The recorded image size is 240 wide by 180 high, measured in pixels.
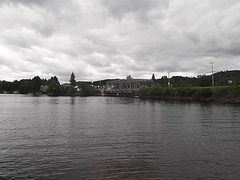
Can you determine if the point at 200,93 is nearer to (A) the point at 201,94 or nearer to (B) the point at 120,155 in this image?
(A) the point at 201,94

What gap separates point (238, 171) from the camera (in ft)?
40.5

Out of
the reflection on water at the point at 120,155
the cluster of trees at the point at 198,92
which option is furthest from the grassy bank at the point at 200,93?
the reflection on water at the point at 120,155

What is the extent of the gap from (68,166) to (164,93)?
131 metres

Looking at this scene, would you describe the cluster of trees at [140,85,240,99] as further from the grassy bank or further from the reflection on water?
the reflection on water

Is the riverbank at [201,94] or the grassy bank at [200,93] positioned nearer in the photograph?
the riverbank at [201,94]

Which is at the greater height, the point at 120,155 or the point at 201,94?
the point at 201,94

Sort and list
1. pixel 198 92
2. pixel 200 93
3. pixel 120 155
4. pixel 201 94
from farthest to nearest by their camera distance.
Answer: pixel 198 92, pixel 200 93, pixel 201 94, pixel 120 155

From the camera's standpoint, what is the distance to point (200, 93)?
107500 mm

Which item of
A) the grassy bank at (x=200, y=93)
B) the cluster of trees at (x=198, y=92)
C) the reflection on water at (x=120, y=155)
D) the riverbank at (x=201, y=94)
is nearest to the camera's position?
the reflection on water at (x=120, y=155)

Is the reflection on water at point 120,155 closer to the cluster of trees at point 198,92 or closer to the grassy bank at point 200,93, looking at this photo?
the grassy bank at point 200,93

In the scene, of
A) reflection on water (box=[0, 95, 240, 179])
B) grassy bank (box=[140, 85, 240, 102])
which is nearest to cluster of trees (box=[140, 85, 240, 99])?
grassy bank (box=[140, 85, 240, 102])

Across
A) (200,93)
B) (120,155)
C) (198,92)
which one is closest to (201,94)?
(200,93)

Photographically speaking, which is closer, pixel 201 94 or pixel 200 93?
pixel 201 94

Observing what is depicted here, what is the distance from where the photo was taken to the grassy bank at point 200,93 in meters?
88.9
